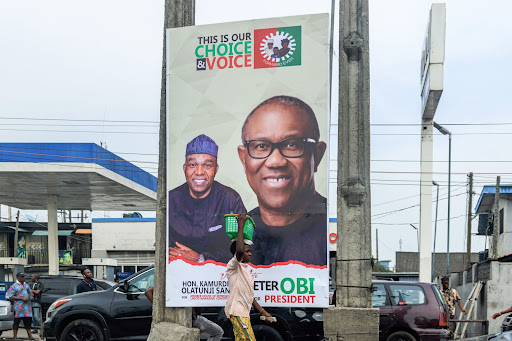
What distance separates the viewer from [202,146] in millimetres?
7707

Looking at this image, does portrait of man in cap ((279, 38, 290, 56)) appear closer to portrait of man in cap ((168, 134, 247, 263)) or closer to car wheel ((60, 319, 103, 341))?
portrait of man in cap ((168, 134, 247, 263))

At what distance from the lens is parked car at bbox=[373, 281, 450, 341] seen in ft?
42.0

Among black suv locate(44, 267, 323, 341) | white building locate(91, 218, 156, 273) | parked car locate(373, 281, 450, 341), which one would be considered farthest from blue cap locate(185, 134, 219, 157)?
white building locate(91, 218, 156, 273)

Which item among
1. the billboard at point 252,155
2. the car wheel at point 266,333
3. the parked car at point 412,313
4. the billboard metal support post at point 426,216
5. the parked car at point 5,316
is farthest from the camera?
the billboard metal support post at point 426,216

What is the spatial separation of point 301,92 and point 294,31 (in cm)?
66

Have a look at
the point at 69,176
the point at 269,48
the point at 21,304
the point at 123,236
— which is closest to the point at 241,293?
the point at 269,48

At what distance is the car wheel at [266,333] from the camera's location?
1029 cm

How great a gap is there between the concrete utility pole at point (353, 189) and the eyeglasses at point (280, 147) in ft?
1.42

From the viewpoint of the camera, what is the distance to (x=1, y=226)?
1831 inches

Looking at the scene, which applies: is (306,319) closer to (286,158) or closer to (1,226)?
(286,158)

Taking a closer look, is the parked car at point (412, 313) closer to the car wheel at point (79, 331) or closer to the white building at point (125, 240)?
the car wheel at point (79, 331)

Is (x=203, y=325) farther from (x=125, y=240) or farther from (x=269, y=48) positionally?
(x=125, y=240)

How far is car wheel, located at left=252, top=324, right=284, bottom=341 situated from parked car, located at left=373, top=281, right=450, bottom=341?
3.09 m

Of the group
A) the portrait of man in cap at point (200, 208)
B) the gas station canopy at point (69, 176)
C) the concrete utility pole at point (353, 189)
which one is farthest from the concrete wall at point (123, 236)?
the concrete utility pole at point (353, 189)
